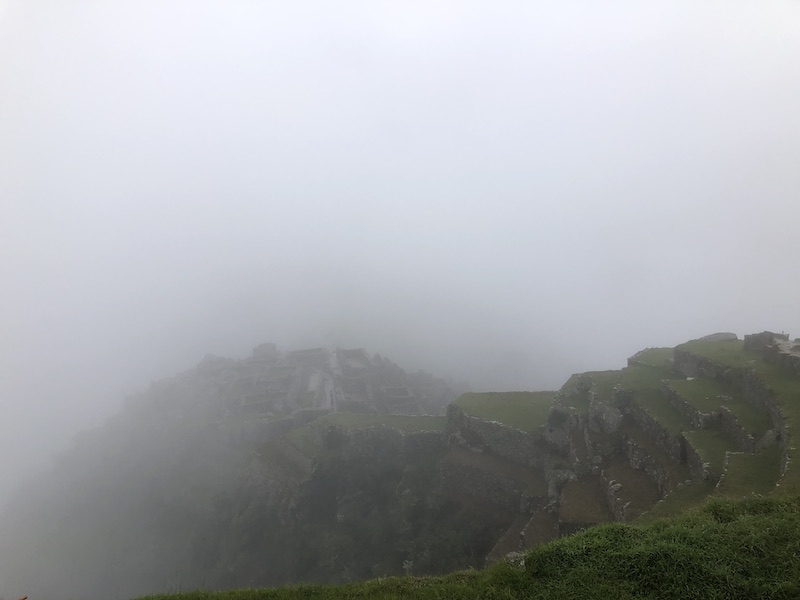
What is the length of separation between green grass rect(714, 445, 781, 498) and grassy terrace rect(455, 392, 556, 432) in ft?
47.9

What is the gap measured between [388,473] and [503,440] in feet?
37.1

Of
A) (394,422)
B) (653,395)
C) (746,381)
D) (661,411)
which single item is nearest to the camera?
(746,381)

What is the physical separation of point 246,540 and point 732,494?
121 feet

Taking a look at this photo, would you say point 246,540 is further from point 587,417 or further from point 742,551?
point 742,551

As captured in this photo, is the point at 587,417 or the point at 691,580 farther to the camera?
the point at 587,417

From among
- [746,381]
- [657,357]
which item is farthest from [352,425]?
[746,381]

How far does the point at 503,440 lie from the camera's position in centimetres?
3200

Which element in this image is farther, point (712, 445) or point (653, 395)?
point (653, 395)

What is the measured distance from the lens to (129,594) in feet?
139

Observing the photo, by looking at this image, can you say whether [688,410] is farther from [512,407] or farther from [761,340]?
[512,407]

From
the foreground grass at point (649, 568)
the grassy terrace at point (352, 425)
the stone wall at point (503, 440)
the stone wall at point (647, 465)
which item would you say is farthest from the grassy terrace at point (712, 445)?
the grassy terrace at point (352, 425)

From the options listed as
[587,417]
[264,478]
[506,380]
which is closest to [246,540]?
[264,478]

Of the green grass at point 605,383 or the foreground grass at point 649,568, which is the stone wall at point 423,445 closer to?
the green grass at point 605,383

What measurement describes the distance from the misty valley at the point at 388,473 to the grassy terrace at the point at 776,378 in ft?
0.35
